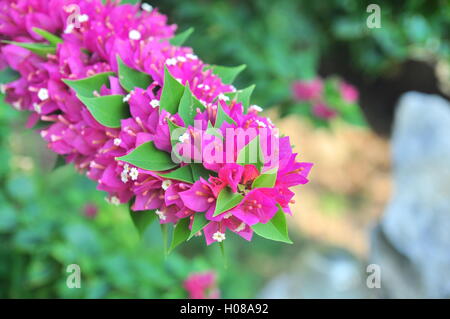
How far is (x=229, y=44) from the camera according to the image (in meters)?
2.49

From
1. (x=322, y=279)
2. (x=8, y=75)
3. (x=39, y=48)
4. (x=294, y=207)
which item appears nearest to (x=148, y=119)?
(x=39, y=48)

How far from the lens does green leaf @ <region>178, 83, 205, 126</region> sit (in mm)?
921

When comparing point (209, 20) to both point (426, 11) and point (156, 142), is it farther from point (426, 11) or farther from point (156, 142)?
point (156, 142)

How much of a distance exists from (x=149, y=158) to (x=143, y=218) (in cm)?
22

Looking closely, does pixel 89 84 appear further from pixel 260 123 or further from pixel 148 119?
pixel 260 123

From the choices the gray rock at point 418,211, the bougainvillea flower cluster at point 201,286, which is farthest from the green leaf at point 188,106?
the gray rock at point 418,211

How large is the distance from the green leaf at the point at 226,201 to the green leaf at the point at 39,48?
0.56 m

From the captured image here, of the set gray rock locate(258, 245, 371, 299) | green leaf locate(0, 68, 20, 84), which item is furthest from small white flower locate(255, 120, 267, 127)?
gray rock locate(258, 245, 371, 299)

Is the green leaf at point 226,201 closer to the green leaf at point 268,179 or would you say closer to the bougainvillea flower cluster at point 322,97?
the green leaf at point 268,179

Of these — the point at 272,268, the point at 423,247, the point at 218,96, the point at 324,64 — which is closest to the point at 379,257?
the point at 423,247

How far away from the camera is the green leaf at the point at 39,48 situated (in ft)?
3.54
